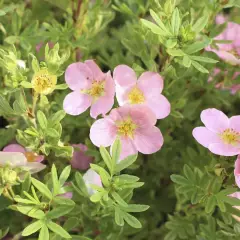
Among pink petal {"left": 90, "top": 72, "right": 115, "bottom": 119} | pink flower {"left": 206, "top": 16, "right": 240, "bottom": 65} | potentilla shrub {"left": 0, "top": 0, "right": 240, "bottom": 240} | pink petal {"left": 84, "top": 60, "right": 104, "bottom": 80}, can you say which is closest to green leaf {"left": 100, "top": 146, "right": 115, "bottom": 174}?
potentilla shrub {"left": 0, "top": 0, "right": 240, "bottom": 240}

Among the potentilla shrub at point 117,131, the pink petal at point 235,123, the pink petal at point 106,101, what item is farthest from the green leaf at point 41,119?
the pink petal at point 235,123

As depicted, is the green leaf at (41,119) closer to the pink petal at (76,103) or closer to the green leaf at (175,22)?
the pink petal at (76,103)

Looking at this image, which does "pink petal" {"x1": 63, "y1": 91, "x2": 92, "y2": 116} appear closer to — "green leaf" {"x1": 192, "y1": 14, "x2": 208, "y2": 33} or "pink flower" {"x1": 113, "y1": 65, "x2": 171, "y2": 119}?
"pink flower" {"x1": 113, "y1": 65, "x2": 171, "y2": 119}

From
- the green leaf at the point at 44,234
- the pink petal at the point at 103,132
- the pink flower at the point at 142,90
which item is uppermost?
the pink flower at the point at 142,90

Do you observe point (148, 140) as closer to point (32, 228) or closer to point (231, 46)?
point (32, 228)

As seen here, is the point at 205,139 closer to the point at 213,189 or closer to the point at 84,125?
the point at 213,189

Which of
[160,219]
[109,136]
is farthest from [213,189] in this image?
[160,219]
